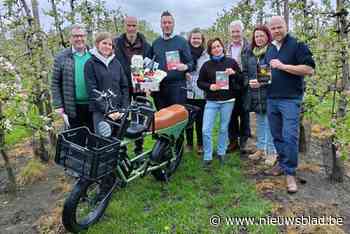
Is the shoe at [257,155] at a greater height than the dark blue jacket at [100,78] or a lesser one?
lesser

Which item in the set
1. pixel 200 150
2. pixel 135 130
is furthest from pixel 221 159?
pixel 135 130

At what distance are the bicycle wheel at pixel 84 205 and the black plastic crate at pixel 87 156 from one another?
8.7 inches

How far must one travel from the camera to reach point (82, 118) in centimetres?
458

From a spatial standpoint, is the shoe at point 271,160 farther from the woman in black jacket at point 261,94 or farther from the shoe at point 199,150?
the shoe at point 199,150

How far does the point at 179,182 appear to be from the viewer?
4641 millimetres

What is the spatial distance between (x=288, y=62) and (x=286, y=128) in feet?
2.57

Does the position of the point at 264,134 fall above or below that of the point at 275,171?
above

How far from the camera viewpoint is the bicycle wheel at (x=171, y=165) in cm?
447

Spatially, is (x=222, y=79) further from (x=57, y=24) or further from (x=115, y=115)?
(x=57, y=24)

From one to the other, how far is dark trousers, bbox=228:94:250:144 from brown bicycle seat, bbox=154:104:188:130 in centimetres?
116

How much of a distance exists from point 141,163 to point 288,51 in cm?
212

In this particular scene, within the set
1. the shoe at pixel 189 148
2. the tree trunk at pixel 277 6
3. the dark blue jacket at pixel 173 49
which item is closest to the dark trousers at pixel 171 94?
the dark blue jacket at pixel 173 49

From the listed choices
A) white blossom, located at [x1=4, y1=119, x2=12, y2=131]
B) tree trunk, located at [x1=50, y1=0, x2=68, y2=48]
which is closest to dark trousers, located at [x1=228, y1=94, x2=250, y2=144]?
white blossom, located at [x1=4, y1=119, x2=12, y2=131]

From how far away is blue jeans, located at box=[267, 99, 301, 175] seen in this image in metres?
4.11
